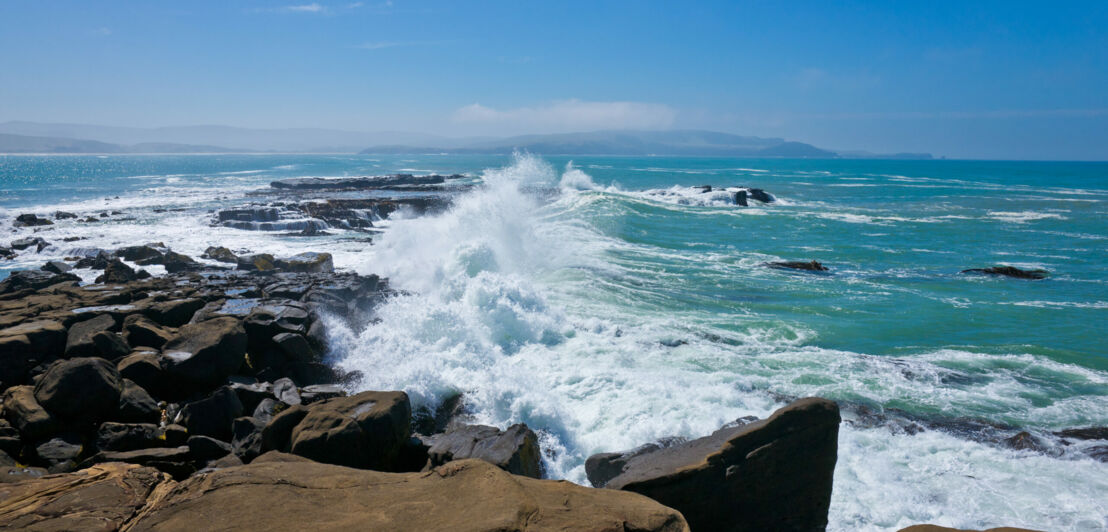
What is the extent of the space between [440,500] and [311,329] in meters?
7.04

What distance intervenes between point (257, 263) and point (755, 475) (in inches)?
620

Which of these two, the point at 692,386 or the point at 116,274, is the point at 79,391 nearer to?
the point at 692,386

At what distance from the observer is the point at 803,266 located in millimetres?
17797

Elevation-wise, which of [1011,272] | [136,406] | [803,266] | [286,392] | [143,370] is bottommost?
[286,392]

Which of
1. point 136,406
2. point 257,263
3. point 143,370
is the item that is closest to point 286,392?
point 136,406

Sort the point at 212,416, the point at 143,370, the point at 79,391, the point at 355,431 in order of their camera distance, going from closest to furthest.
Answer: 1. the point at 355,431
2. the point at 79,391
3. the point at 212,416
4. the point at 143,370

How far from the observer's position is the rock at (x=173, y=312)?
9766mm

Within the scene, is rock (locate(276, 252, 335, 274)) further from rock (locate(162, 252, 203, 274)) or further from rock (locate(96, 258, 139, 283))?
rock (locate(96, 258, 139, 283))

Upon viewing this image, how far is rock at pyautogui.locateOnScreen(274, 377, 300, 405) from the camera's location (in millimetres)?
7211

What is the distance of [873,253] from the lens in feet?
69.2

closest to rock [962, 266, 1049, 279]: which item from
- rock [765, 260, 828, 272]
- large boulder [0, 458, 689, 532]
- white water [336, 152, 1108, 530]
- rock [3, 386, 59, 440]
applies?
rock [765, 260, 828, 272]

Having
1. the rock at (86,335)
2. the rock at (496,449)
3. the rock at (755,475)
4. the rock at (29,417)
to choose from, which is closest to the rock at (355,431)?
the rock at (496,449)

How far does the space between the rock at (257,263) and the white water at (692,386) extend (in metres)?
5.27

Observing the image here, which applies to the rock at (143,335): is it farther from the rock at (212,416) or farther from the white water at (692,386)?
the white water at (692,386)
